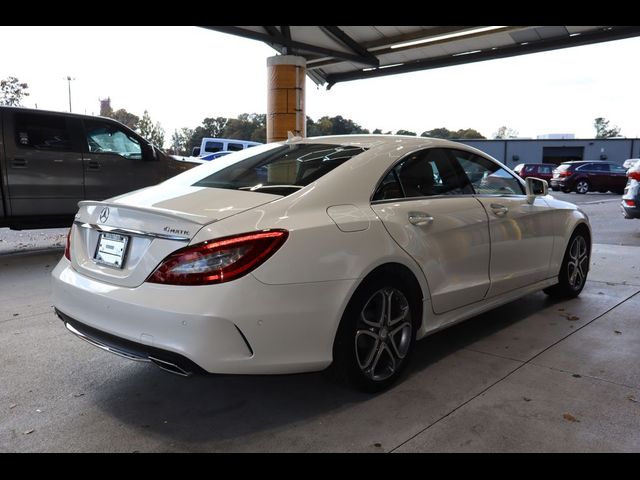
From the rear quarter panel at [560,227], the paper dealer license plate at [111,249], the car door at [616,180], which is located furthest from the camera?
the car door at [616,180]

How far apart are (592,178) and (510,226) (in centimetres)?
2363

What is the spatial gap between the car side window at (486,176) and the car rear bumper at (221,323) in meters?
1.69

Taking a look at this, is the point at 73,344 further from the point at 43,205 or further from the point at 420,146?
the point at 43,205

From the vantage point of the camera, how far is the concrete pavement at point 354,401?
8.65ft

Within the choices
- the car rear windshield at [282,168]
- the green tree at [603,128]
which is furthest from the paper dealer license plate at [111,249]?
the green tree at [603,128]

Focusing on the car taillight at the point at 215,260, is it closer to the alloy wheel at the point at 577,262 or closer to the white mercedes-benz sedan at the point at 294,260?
the white mercedes-benz sedan at the point at 294,260

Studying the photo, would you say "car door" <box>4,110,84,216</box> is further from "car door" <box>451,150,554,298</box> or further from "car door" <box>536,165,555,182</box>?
"car door" <box>536,165,555,182</box>

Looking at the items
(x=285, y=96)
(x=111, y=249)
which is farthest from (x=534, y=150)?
(x=111, y=249)

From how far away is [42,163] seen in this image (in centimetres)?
741

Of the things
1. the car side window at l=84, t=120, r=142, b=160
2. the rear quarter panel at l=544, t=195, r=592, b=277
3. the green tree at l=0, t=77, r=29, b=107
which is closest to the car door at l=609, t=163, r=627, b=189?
the rear quarter panel at l=544, t=195, r=592, b=277

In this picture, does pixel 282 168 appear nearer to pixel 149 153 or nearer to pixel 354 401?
pixel 354 401

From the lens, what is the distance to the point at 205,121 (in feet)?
216

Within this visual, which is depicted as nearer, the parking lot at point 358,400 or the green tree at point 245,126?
the parking lot at point 358,400
